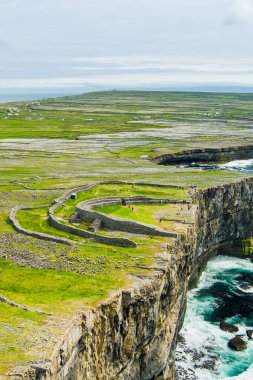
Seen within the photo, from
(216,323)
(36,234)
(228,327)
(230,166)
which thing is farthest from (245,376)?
(230,166)

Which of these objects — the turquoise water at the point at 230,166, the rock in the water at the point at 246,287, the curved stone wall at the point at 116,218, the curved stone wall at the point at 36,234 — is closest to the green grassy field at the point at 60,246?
the curved stone wall at the point at 36,234

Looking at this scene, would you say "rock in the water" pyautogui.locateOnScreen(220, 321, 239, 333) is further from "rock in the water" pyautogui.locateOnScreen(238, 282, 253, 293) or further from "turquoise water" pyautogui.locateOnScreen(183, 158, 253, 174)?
"turquoise water" pyautogui.locateOnScreen(183, 158, 253, 174)

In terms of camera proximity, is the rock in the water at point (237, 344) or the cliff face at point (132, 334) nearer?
the cliff face at point (132, 334)

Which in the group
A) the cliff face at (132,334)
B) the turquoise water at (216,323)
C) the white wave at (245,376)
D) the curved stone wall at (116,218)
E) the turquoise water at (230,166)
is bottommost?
the white wave at (245,376)

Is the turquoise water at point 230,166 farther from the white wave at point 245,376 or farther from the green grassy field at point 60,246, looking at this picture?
the white wave at point 245,376

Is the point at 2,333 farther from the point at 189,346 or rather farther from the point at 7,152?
the point at 7,152

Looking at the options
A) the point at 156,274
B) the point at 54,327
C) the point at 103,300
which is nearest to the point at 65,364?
the point at 54,327

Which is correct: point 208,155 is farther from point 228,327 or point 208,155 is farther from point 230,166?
point 228,327
